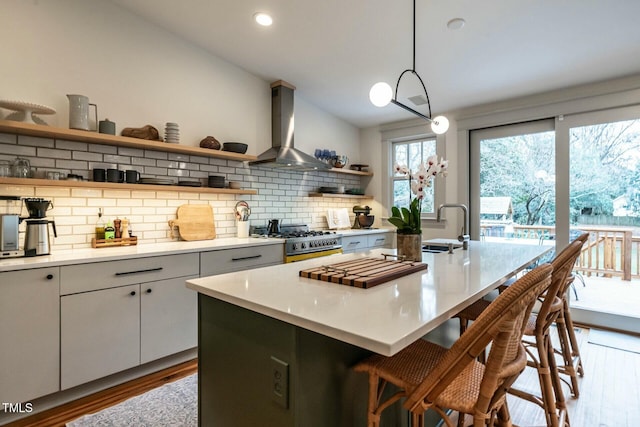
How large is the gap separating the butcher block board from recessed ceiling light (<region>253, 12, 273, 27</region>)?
7.32 feet

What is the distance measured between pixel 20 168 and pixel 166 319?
56.4 inches

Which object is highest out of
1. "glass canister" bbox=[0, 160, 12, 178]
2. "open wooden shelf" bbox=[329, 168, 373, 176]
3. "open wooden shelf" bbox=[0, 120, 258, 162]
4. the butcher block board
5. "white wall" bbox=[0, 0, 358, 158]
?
"white wall" bbox=[0, 0, 358, 158]

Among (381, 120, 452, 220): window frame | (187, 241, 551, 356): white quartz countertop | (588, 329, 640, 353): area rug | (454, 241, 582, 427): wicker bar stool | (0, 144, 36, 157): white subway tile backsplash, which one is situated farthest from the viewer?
(381, 120, 452, 220): window frame

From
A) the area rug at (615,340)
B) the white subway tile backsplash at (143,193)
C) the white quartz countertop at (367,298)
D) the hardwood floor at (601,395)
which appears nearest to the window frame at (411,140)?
the white subway tile backsplash at (143,193)

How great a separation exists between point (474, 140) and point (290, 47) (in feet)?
8.18

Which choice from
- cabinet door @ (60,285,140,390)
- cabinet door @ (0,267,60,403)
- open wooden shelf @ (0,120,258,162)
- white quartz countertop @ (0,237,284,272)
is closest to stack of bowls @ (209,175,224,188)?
open wooden shelf @ (0,120,258,162)

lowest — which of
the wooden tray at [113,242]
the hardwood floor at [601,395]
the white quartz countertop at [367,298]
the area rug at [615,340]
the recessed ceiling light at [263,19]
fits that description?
the hardwood floor at [601,395]

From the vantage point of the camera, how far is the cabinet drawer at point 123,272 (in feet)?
6.81

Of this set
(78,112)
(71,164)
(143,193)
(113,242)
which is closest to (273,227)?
(143,193)

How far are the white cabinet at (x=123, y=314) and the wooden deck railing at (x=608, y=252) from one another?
3.71 metres

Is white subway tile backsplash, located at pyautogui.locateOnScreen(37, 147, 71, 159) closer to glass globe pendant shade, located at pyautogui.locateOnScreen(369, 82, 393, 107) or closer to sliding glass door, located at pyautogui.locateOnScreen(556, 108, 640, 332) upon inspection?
glass globe pendant shade, located at pyautogui.locateOnScreen(369, 82, 393, 107)

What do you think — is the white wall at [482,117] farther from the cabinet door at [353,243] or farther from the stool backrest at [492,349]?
the stool backrest at [492,349]

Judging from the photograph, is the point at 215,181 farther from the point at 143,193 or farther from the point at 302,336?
the point at 302,336

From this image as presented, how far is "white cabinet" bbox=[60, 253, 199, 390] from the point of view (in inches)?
81.7
